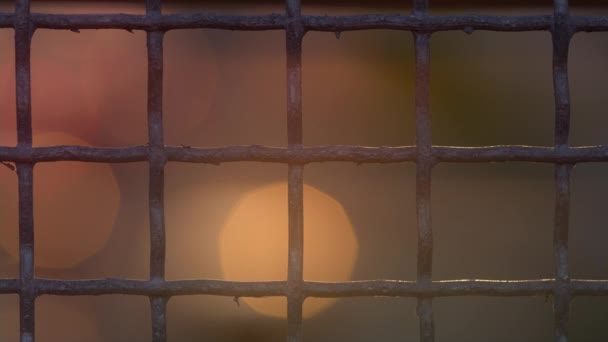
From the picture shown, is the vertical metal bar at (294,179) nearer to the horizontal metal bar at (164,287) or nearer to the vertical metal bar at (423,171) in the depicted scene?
the horizontal metal bar at (164,287)

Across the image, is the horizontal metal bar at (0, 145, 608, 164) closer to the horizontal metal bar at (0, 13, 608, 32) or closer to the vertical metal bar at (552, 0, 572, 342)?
the vertical metal bar at (552, 0, 572, 342)

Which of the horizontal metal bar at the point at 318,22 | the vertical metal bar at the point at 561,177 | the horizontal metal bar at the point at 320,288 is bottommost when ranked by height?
the horizontal metal bar at the point at 320,288

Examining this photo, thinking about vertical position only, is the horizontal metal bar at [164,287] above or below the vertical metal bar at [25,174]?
below

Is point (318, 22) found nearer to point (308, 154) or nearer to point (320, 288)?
point (308, 154)

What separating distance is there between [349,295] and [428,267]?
91mm

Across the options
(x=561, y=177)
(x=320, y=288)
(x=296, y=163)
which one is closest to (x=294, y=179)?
(x=296, y=163)

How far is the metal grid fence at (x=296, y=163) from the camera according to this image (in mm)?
696

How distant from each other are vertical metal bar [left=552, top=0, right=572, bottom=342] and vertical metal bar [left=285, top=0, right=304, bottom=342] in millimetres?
273

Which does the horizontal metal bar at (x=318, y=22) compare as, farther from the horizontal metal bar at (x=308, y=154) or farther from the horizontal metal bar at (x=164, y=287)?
the horizontal metal bar at (x=164, y=287)

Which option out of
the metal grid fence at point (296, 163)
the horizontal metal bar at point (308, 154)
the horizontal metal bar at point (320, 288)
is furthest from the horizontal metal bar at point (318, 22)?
the horizontal metal bar at point (320, 288)

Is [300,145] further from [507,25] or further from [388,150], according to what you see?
[507,25]

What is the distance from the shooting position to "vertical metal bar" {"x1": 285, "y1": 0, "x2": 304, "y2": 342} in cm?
68

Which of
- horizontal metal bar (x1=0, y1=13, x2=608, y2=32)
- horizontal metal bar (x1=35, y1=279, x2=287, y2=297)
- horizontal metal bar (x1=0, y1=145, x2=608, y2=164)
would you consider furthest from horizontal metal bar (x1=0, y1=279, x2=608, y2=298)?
horizontal metal bar (x1=0, y1=13, x2=608, y2=32)

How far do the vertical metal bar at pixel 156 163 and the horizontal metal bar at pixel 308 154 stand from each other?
0.01 m
